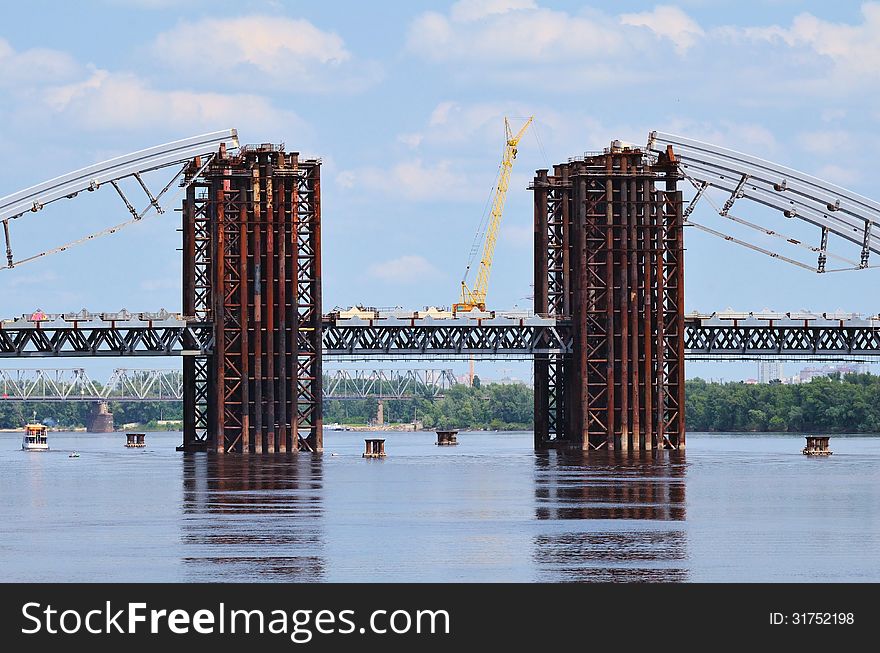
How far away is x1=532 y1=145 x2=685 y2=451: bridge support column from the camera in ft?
497

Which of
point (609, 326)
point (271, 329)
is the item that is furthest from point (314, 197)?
point (609, 326)

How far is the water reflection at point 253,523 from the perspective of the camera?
195 feet

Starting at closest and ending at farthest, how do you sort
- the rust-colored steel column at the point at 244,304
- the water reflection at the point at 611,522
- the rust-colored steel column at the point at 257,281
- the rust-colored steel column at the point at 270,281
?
the water reflection at the point at 611,522 < the rust-colored steel column at the point at 244,304 < the rust-colored steel column at the point at 257,281 < the rust-colored steel column at the point at 270,281

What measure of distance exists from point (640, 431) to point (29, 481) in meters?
52.7

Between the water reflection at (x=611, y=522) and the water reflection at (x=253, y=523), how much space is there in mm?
7753

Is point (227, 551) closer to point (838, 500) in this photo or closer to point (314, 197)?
point (838, 500)

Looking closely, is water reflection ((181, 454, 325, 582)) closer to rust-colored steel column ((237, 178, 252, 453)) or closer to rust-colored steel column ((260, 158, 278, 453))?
rust-colored steel column ((237, 178, 252, 453))

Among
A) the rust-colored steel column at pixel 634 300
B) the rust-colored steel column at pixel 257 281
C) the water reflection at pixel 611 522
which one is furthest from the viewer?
the rust-colored steel column at pixel 634 300

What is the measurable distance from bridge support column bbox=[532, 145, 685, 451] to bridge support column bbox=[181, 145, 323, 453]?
20.3 metres

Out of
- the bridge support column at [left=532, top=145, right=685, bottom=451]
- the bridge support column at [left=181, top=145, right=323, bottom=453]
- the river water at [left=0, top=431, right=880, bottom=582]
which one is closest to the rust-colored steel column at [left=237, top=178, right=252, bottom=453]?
the bridge support column at [left=181, top=145, right=323, bottom=453]

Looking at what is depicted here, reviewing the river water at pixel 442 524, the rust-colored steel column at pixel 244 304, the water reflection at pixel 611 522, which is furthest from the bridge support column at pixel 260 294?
the water reflection at pixel 611 522

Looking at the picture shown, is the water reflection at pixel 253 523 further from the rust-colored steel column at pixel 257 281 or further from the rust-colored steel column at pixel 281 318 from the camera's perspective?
the rust-colored steel column at pixel 281 318
